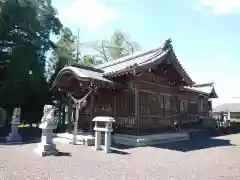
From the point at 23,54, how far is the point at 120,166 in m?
12.4

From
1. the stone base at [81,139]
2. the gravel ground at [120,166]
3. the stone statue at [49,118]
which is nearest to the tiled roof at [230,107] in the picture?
the gravel ground at [120,166]

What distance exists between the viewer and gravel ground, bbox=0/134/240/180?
528 cm

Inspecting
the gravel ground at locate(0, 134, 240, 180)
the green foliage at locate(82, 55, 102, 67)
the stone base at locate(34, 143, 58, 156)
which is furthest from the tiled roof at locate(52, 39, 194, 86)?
the green foliage at locate(82, 55, 102, 67)

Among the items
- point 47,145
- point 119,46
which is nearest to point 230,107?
point 119,46

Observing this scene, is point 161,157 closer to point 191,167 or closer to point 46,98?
point 191,167

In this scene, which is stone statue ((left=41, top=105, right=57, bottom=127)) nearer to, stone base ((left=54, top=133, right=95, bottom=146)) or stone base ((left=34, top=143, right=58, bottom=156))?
stone base ((left=34, top=143, right=58, bottom=156))

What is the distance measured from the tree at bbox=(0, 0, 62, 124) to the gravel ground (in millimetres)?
8089

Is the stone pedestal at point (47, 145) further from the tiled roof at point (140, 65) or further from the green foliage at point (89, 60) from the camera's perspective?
the green foliage at point (89, 60)

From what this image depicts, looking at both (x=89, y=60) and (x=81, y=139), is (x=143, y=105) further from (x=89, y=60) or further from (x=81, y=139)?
(x=89, y=60)

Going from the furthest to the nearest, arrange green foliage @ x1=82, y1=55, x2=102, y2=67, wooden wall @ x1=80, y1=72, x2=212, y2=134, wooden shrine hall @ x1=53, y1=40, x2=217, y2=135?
1. green foliage @ x1=82, y1=55, x2=102, y2=67
2. wooden wall @ x1=80, y1=72, x2=212, y2=134
3. wooden shrine hall @ x1=53, y1=40, x2=217, y2=135

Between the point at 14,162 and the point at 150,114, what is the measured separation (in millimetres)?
7429

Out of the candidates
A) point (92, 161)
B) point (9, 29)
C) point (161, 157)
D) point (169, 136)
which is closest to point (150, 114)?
point (169, 136)

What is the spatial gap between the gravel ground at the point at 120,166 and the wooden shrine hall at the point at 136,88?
354 cm

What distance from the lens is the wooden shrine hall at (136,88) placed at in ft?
36.3
